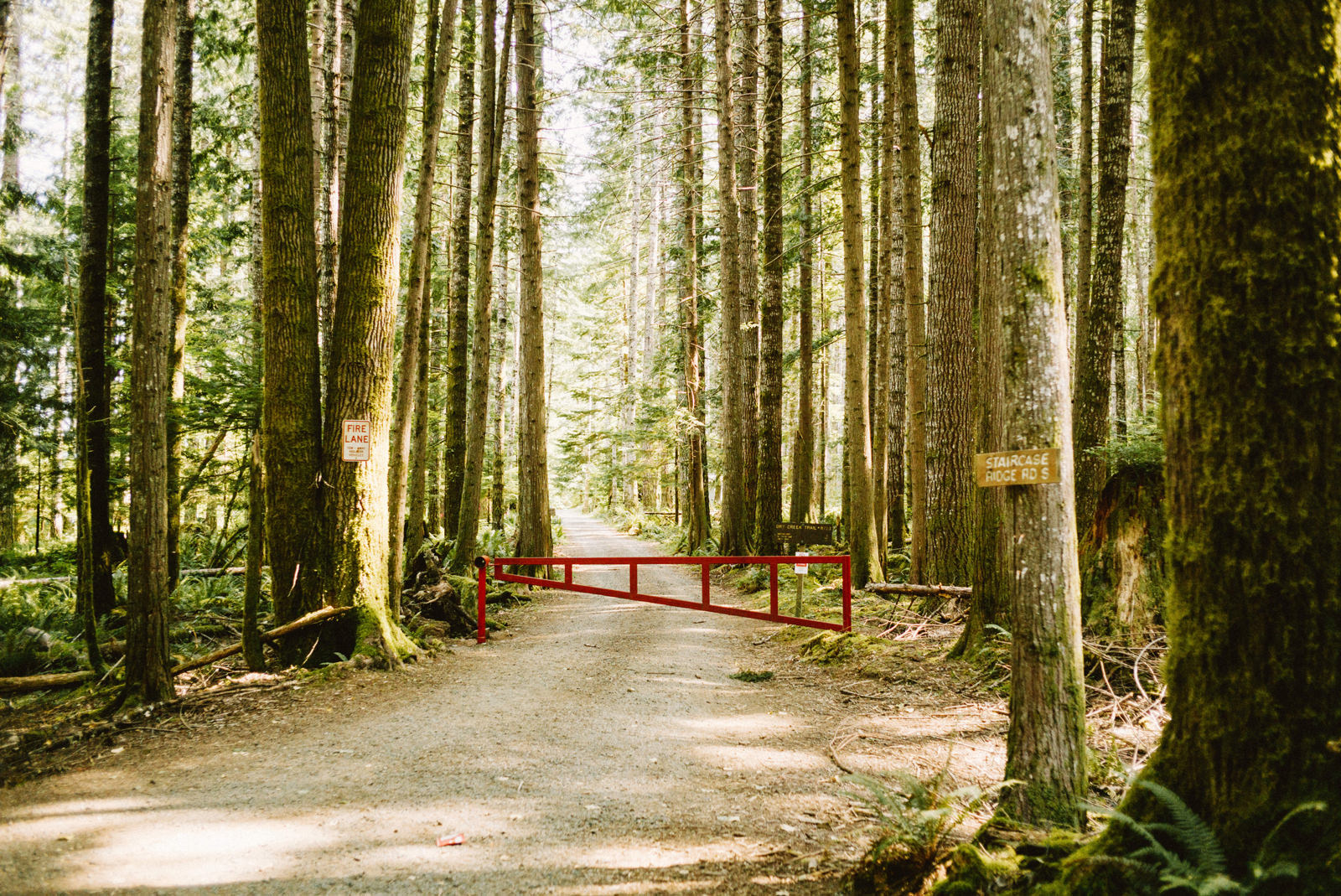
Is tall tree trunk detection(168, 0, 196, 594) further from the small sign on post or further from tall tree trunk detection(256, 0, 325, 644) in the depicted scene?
the small sign on post

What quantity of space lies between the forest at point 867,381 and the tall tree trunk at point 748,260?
102 millimetres

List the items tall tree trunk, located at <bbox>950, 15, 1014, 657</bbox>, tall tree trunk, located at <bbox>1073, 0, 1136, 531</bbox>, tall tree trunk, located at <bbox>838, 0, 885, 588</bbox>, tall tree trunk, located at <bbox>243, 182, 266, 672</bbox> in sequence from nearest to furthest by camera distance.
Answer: tall tree trunk, located at <bbox>950, 15, 1014, 657</bbox>
tall tree trunk, located at <bbox>243, 182, 266, 672</bbox>
tall tree trunk, located at <bbox>1073, 0, 1136, 531</bbox>
tall tree trunk, located at <bbox>838, 0, 885, 588</bbox>

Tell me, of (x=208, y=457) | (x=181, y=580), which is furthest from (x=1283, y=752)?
(x=181, y=580)

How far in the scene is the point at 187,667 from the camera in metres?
6.36

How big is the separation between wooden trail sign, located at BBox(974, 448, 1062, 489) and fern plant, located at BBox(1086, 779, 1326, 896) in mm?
1365

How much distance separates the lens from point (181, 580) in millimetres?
10797

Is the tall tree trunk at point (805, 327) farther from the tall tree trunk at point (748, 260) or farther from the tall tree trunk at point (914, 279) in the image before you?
the tall tree trunk at point (914, 279)

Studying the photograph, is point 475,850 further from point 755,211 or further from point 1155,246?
point 755,211

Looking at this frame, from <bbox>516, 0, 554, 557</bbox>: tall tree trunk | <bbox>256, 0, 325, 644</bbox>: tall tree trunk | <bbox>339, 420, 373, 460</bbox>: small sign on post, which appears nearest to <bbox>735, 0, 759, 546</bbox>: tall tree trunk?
<bbox>516, 0, 554, 557</bbox>: tall tree trunk

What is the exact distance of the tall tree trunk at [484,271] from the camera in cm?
1201

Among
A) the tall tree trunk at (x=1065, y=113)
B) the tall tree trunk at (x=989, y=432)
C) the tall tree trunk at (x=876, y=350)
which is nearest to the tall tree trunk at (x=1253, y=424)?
the tall tree trunk at (x=989, y=432)

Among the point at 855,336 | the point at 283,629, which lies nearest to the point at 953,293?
the point at 855,336

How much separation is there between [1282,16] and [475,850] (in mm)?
5049

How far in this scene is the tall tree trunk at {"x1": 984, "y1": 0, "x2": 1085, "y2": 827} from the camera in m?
3.49
